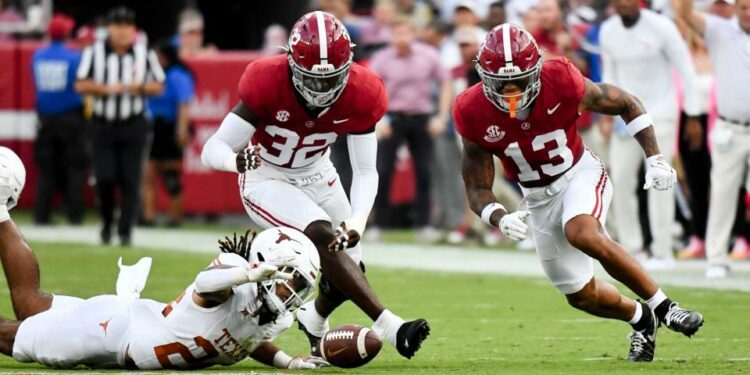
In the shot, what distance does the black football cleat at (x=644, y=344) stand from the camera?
7242mm

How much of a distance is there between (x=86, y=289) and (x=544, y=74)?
4354mm

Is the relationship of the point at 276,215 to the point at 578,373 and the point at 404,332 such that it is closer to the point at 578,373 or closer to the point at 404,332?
the point at 404,332

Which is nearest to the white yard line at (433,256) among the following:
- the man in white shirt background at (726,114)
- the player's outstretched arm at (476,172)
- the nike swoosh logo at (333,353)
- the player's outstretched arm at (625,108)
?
the man in white shirt background at (726,114)

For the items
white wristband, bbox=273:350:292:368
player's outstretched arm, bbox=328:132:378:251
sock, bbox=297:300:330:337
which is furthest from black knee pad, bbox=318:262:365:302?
white wristband, bbox=273:350:292:368

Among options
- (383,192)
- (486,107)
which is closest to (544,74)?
(486,107)

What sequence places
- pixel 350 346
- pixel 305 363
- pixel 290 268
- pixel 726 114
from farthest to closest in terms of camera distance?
pixel 726 114 → pixel 305 363 → pixel 350 346 → pixel 290 268

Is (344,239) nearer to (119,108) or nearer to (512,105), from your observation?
(512,105)

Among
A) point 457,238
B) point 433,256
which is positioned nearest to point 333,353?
point 433,256

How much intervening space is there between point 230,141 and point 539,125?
4.83 ft

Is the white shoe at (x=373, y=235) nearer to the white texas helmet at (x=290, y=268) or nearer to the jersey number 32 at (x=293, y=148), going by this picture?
the jersey number 32 at (x=293, y=148)

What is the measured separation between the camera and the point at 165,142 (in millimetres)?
16359

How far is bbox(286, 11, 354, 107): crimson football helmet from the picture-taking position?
280 inches

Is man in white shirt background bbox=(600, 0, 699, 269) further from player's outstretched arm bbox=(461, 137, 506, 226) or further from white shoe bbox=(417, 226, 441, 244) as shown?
player's outstretched arm bbox=(461, 137, 506, 226)

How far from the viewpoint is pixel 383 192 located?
47.9 ft
